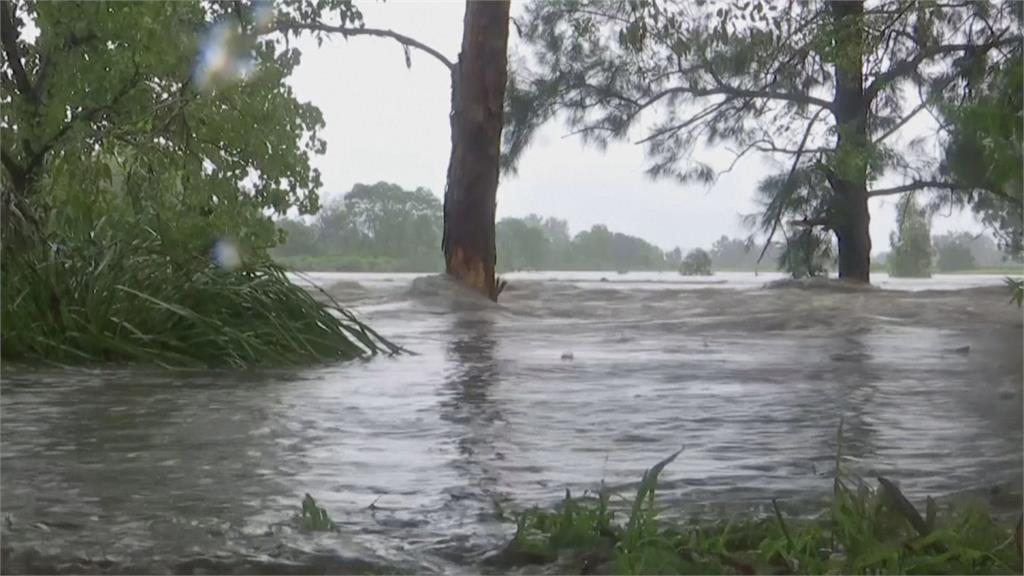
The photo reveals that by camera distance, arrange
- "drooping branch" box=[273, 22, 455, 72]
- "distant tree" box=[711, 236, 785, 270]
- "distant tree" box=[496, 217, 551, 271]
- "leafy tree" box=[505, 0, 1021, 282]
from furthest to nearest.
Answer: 1. "distant tree" box=[711, 236, 785, 270]
2. "leafy tree" box=[505, 0, 1021, 282]
3. "drooping branch" box=[273, 22, 455, 72]
4. "distant tree" box=[496, 217, 551, 271]

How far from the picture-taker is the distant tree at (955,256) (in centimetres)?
455

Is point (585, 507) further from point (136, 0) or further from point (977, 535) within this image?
point (136, 0)

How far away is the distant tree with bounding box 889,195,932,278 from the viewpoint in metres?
5.21

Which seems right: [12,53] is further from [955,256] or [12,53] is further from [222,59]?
[955,256]

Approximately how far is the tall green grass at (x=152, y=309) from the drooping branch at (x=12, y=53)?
299mm

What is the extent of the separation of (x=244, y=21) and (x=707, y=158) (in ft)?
10.0

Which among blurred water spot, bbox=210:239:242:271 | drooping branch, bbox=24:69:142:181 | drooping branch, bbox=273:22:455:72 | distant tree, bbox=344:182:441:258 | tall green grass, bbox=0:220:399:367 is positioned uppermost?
drooping branch, bbox=273:22:455:72

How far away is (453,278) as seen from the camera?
4.62 m

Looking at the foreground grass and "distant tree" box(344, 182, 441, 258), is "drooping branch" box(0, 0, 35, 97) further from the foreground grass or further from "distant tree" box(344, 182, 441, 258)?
the foreground grass

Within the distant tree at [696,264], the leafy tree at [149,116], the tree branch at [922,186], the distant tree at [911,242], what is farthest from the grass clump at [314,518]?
the distant tree at [696,264]

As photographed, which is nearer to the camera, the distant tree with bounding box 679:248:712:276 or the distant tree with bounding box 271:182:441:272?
the distant tree with bounding box 271:182:441:272

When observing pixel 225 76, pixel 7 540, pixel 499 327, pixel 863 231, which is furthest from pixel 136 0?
pixel 863 231

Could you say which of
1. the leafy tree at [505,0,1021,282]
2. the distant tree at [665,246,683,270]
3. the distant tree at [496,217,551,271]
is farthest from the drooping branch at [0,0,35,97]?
the leafy tree at [505,0,1021,282]

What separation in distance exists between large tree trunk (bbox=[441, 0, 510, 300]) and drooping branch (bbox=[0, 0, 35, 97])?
235cm
